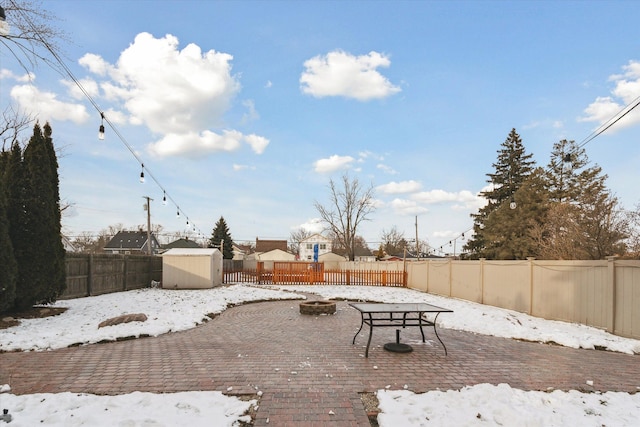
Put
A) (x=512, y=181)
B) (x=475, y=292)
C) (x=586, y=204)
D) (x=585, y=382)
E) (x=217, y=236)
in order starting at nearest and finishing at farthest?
1. (x=585, y=382)
2. (x=475, y=292)
3. (x=586, y=204)
4. (x=512, y=181)
5. (x=217, y=236)

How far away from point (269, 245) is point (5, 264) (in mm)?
69361

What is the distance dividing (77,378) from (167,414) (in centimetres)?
186

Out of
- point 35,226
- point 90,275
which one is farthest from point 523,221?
point 35,226

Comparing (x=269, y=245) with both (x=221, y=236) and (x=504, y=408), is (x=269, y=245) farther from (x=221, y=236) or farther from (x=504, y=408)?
(x=504, y=408)

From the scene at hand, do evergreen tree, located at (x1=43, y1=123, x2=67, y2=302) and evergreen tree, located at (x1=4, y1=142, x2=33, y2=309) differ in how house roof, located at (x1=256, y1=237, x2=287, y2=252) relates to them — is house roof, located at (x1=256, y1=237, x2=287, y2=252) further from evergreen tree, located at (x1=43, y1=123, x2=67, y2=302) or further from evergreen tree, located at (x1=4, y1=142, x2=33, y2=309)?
evergreen tree, located at (x1=4, y1=142, x2=33, y2=309)

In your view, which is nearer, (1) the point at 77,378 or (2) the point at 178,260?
(1) the point at 77,378

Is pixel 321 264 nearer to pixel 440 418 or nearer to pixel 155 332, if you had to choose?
pixel 155 332

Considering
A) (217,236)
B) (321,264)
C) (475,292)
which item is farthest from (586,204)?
(217,236)

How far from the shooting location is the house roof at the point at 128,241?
5766 centimetres

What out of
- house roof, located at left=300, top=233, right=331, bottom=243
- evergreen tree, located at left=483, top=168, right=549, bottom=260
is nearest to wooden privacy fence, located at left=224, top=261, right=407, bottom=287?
evergreen tree, located at left=483, top=168, right=549, bottom=260

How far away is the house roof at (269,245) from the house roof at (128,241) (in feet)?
71.4

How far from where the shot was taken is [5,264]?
8.19 meters

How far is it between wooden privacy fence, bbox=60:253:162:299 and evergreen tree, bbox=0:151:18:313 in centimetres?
363

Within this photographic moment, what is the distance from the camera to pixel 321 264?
72.6 feet
